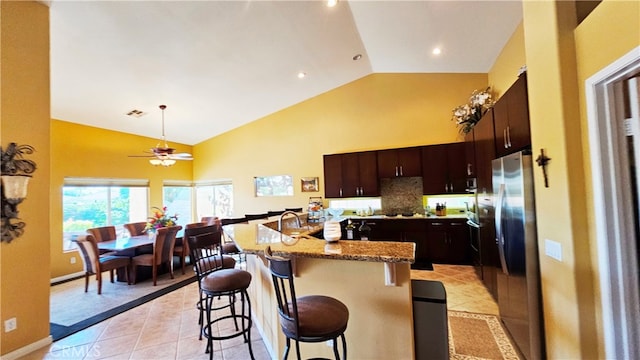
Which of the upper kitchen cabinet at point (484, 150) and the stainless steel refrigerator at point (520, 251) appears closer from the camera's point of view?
the stainless steel refrigerator at point (520, 251)

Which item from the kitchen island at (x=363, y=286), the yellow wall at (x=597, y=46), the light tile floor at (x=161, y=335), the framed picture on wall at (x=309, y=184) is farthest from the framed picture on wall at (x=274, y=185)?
the yellow wall at (x=597, y=46)

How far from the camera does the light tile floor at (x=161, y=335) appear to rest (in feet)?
7.88

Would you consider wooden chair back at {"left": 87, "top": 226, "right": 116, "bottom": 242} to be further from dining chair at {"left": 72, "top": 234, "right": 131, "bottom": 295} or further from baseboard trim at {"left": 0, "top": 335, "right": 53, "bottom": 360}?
baseboard trim at {"left": 0, "top": 335, "right": 53, "bottom": 360}

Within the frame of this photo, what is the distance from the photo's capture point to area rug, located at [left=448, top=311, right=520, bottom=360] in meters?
2.24

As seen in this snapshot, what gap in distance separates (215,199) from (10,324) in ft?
16.8

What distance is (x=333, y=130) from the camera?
595cm

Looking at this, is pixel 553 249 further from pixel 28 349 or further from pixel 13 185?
pixel 28 349

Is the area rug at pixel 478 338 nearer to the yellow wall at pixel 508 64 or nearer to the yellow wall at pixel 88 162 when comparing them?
the yellow wall at pixel 508 64

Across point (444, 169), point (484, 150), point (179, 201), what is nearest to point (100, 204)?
point (179, 201)

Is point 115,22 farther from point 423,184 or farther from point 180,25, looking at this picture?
point 423,184

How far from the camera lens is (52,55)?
3.22 m

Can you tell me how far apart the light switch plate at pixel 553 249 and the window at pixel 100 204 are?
23.3 feet

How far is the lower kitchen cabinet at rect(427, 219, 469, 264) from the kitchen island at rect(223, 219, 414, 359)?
3.23m

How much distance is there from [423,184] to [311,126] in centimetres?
285
